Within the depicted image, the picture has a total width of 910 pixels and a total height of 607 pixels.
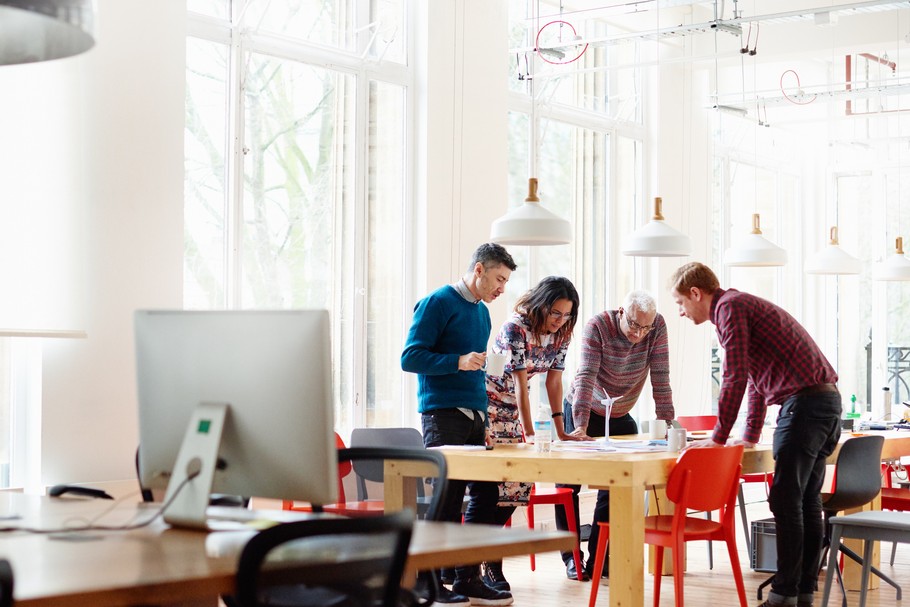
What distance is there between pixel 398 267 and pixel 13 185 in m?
2.99

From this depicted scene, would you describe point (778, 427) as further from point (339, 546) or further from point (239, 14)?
point (239, 14)

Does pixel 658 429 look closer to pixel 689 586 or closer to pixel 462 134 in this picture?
pixel 689 586

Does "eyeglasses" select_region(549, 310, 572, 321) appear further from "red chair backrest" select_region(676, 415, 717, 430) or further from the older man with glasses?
"red chair backrest" select_region(676, 415, 717, 430)

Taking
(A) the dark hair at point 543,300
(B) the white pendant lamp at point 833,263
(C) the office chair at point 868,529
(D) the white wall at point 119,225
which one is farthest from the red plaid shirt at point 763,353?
(B) the white pendant lamp at point 833,263

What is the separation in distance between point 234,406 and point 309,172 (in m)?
4.97

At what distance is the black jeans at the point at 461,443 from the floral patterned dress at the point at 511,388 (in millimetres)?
115

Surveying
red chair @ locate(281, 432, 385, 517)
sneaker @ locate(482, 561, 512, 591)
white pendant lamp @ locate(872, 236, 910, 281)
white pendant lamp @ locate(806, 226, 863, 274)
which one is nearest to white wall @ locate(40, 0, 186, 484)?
red chair @ locate(281, 432, 385, 517)

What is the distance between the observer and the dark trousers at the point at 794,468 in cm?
501

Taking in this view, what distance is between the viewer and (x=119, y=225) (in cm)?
586

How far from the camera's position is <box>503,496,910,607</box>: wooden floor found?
228 inches

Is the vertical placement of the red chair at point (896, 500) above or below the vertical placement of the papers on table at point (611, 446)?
below

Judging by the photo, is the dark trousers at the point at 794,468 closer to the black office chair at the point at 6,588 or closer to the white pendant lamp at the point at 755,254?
the white pendant lamp at the point at 755,254

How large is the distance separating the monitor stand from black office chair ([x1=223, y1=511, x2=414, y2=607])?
1.62 feet

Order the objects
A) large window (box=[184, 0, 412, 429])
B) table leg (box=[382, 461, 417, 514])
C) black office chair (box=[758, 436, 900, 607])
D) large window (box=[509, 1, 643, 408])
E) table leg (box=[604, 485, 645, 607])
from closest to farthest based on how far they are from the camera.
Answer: table leg (box=[604, 485, 645, 607]), table leg (box=[382, 461, 417, 514]), black office chair (box=[758, 436, 900, 607]), large window (box=[184, 0, 412, 429]), large window (box=[509, 1, 643, 408])
